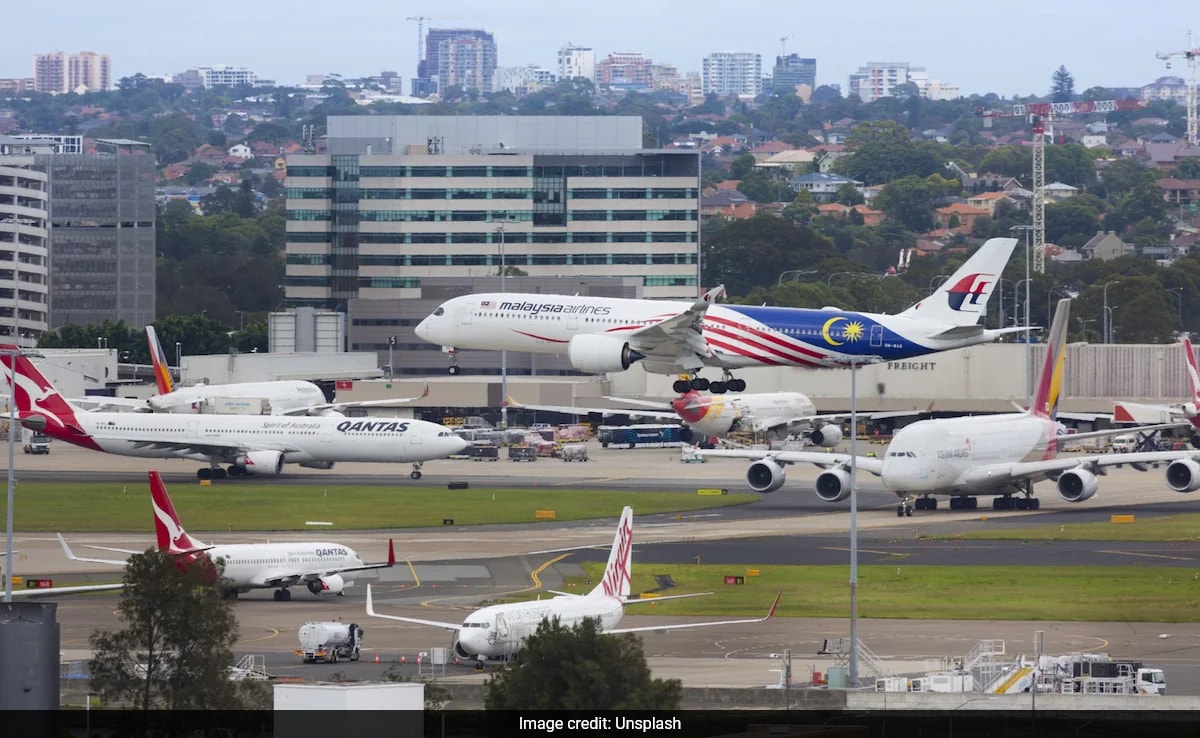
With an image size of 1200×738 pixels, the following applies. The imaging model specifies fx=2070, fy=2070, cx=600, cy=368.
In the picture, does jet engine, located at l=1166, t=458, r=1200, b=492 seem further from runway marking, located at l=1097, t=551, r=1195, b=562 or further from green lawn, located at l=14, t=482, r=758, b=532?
runway marking, located at l=1097, t=551, r=1195, b=562

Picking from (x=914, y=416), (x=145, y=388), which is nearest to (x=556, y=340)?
(x=914, y=416)

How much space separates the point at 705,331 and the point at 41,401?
159ft

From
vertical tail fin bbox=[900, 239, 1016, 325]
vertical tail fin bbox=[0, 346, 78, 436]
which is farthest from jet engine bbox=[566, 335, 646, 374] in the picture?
Result: vertical tail fin bbox=[0, 346, 78, 436]

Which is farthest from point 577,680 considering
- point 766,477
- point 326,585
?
point 766,477

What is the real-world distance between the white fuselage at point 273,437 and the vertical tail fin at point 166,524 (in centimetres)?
5167

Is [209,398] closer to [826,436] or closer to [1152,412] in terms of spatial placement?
[826,436]

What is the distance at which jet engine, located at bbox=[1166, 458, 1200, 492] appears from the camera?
111375mm

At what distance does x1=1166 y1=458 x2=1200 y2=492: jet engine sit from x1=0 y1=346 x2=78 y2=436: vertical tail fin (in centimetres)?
6549

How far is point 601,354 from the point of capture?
318ft

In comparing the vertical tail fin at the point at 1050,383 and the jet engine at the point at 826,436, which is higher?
the vertical tail fin at the point at 1050,383

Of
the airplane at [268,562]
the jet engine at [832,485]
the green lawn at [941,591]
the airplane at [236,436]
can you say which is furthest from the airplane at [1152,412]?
the airplane at [268,562]

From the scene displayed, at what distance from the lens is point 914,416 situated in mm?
173500

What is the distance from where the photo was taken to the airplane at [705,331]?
97.1 meters

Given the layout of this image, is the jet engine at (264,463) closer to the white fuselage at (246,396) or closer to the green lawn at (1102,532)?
the white fuselage at (246,396)
